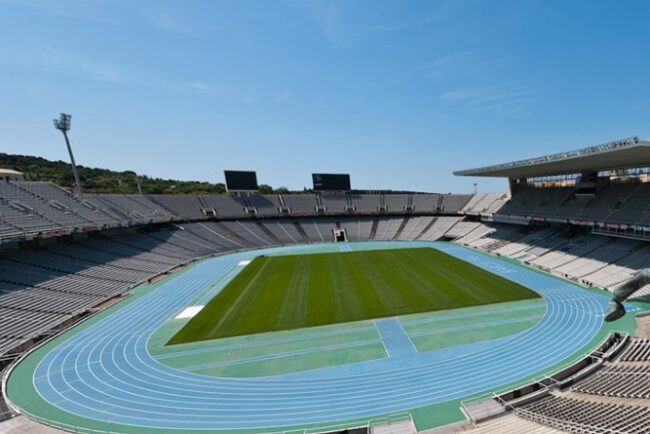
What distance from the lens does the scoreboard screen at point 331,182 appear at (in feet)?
198

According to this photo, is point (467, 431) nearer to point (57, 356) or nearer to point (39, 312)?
point (57, 356)

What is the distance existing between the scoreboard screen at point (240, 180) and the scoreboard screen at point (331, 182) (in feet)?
42.1

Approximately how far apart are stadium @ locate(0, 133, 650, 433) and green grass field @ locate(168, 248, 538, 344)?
21cm

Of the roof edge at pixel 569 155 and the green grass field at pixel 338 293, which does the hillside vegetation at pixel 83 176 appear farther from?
the roof edge at pixel 569 155

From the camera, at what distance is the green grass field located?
1897 centimetres

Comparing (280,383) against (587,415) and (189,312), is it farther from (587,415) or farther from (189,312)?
(189,312)

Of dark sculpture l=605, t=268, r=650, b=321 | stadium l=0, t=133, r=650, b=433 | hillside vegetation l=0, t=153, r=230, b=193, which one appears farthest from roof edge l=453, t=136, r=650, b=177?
hillside vegetation l=0, t=153, r=230, b=193

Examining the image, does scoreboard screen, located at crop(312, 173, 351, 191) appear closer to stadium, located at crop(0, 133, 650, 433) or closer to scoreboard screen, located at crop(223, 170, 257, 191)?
scoreboard screen, located at crop(223, 170, 257, 191)

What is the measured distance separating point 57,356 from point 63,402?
490cm

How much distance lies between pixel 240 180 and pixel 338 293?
131ft

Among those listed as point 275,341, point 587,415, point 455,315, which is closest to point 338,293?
point 275,341

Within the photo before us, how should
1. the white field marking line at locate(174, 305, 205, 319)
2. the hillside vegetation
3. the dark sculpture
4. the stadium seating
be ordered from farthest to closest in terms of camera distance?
the hillside vegetation, the white field marking line at locate(174, 305, 205, 319), the stadium seating, the dark sculpture

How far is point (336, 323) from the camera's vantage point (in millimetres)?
18250

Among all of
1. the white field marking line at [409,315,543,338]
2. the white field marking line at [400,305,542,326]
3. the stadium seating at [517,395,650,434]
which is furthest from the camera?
the white field marking line at [400,305,542,326]
